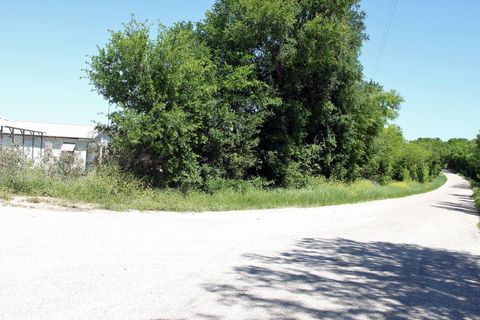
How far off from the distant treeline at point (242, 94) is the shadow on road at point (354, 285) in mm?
9729

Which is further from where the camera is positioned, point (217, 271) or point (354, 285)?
point (217, 271)

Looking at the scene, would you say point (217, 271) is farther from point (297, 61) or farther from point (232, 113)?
point (297, 61)

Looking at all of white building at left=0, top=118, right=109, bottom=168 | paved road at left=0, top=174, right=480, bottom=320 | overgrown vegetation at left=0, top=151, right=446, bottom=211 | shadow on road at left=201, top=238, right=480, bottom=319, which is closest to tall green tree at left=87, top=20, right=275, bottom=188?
overgrown vegetation at left=0, top=151, right=446, bottom=211

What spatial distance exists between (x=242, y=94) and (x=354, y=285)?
17.9 metres

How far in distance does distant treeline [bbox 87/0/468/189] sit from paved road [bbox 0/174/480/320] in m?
5.58

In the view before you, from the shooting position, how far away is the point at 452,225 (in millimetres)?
17469

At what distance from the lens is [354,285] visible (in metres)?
6.96

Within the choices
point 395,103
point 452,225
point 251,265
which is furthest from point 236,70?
point 395,103

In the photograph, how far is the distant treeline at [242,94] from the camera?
17.9 m

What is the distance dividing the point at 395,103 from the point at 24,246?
205 feet

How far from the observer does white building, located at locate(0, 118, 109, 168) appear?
76.3ft

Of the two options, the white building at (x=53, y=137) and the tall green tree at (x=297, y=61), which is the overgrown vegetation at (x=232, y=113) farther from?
the white building at (x=53, y=137)

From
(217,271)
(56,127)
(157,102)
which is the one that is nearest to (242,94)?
(157,102)

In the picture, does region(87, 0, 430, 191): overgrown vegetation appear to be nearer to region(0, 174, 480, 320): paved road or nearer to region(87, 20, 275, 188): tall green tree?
region(87, 20, 275, 188): tall green tree
